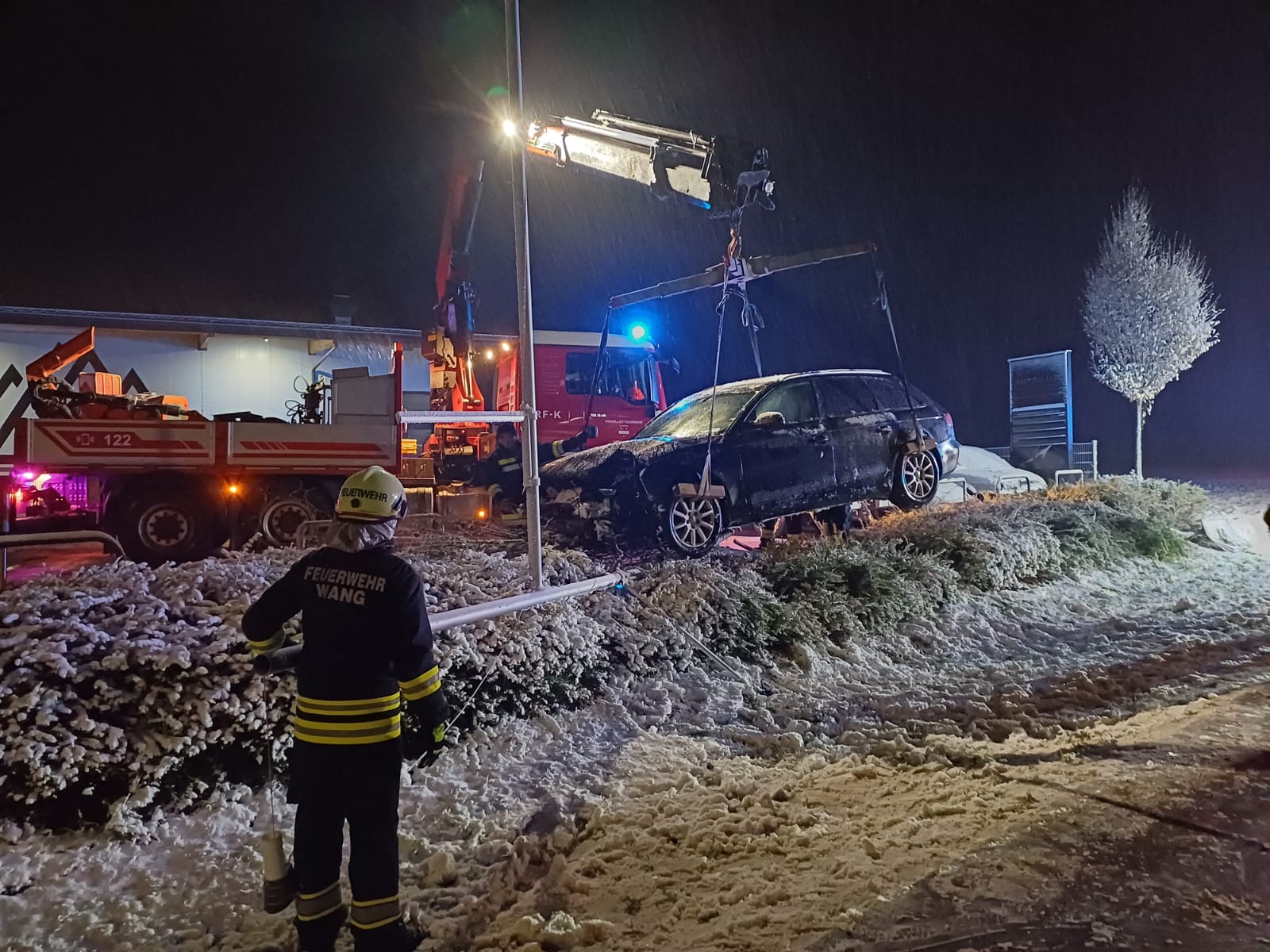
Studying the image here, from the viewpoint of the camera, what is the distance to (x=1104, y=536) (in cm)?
948

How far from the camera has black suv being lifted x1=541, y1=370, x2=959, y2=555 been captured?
7.14 meters

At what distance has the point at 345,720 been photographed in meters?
2.73

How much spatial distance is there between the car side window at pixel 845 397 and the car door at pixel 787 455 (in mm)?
158

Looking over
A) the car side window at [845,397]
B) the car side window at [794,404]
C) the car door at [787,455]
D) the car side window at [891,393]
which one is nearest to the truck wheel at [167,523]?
the car door at [787,455]

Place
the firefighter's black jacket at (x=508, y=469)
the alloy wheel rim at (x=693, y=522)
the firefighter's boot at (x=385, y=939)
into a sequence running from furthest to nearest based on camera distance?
1. the firefighter's black jacket at (x=508, y=469)
2. the alloy wheel rim at (x=693, y=522)
3. the firefighter's boot at (x=385, y=939)

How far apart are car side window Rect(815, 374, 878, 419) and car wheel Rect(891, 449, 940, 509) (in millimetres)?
786

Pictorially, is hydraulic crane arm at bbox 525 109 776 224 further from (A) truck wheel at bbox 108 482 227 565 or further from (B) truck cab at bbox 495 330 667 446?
(A) truck wheel at bbox 108 482 227 565

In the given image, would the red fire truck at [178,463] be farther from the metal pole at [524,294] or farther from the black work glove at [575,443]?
the metal pole at [524,294]

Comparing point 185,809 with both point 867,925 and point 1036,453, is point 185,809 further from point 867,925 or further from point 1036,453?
point 1036,453

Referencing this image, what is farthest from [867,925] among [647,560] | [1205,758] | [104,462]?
[104,462]

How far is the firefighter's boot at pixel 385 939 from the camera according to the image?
2.68 meters

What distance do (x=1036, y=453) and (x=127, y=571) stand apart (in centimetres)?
1528

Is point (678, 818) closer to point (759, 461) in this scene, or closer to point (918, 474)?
point (759, 461)

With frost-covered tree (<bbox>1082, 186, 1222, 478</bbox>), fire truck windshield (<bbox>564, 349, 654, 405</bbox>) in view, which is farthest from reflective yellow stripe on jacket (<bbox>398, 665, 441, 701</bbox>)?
frost-covered tree (<bbox>1082, 186, 1222, 478</bbox>)
